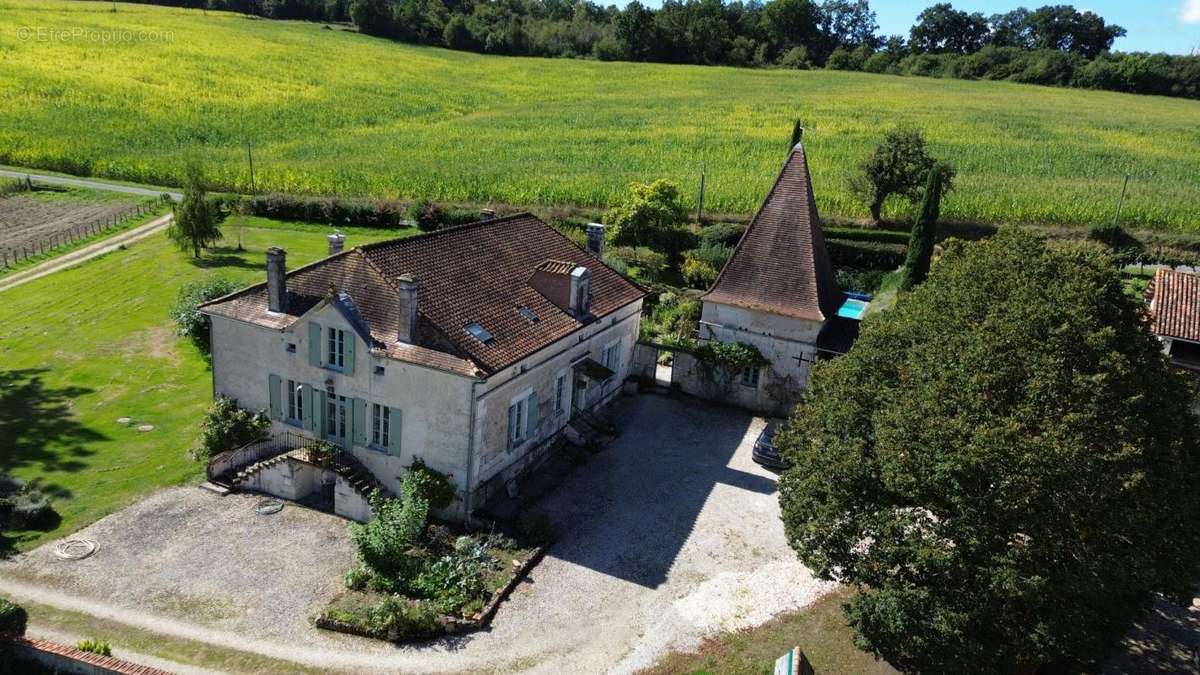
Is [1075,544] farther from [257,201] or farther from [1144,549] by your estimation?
[257,201]

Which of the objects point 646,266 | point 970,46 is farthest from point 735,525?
point 970,46

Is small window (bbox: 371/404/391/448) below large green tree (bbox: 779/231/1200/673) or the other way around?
below

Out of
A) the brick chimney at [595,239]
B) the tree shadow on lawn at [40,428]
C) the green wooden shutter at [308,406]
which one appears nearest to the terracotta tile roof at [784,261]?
the brick chimney at [595,239]

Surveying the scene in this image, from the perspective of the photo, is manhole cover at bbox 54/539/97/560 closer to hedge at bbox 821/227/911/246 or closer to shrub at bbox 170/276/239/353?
shrub at bbox 170/276/239/353

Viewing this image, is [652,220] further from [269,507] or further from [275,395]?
[269,507]

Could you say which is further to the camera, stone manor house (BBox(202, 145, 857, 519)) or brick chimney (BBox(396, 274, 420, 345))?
stone manor house (BBox(202, 145, 857, 519))

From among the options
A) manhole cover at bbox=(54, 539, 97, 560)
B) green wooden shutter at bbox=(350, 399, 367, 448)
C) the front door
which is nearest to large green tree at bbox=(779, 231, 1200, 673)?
green wooden shutter at bbox=(350, 399, 367, 448)

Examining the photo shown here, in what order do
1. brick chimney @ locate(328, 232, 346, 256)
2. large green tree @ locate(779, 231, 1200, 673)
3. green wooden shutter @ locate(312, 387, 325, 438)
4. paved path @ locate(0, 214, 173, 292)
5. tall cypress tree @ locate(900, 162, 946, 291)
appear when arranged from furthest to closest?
paved path @ locate(0, 214, 173, 292)
tall cypress tree @ locate(900, 162, 946, 291)
brick chimney @ locate(328, 232, 346, 256)
green wooden shutter @ locate(312, 387, 325, 438)
large green tree @ locate(779, 231, 1200, 673)
